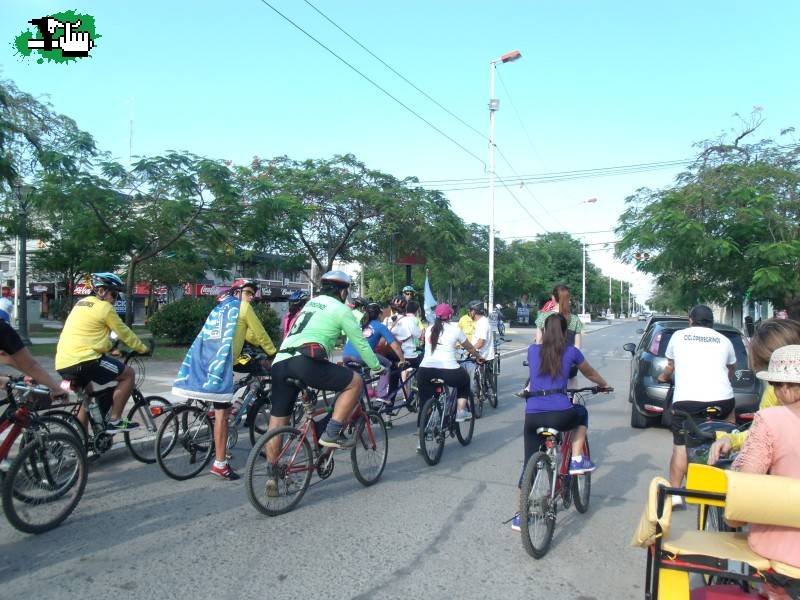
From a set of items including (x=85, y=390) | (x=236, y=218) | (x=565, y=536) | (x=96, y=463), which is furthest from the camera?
(x=236, y=218)

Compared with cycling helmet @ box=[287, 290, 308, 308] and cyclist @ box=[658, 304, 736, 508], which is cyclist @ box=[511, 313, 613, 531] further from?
cycling helmet @ box=[287, 290, 308, 308]

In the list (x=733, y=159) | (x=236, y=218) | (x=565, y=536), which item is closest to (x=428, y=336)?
(x=565, y=536)

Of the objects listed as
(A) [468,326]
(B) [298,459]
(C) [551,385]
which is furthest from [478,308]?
(C) [551,385]

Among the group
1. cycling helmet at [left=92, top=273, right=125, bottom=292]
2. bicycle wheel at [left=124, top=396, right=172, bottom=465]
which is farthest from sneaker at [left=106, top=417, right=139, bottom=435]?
cycling helmet at [left=92, top=273, right=125, bottom=292]

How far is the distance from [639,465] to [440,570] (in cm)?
385

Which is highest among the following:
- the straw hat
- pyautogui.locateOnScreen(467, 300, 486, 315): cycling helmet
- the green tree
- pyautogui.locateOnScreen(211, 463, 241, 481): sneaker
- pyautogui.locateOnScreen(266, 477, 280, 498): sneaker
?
the green tree

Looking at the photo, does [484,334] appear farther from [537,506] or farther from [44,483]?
[44,483]

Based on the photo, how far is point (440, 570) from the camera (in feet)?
13.8

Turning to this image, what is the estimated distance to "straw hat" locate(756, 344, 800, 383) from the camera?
273 centimetres

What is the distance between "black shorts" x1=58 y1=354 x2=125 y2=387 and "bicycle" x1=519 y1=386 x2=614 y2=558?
156 inches

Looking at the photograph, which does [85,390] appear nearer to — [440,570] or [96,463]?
[96,463]

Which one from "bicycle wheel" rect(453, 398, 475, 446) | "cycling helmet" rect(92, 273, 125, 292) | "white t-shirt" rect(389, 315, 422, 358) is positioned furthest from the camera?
"white t-shirt" rect(389, 315, 422, 358)

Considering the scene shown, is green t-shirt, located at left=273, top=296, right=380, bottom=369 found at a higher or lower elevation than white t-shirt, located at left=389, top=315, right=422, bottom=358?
higher

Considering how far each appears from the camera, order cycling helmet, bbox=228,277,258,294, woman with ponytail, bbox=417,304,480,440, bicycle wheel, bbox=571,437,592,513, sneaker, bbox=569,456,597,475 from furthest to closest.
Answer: woman with ponytail, bbox=417,304,480,440 < cycling helmet, bbox=228,277,258,294 < bicycle wheel, bbox=571,437,592,513 < sneaker, bbox=569,456,597,475
